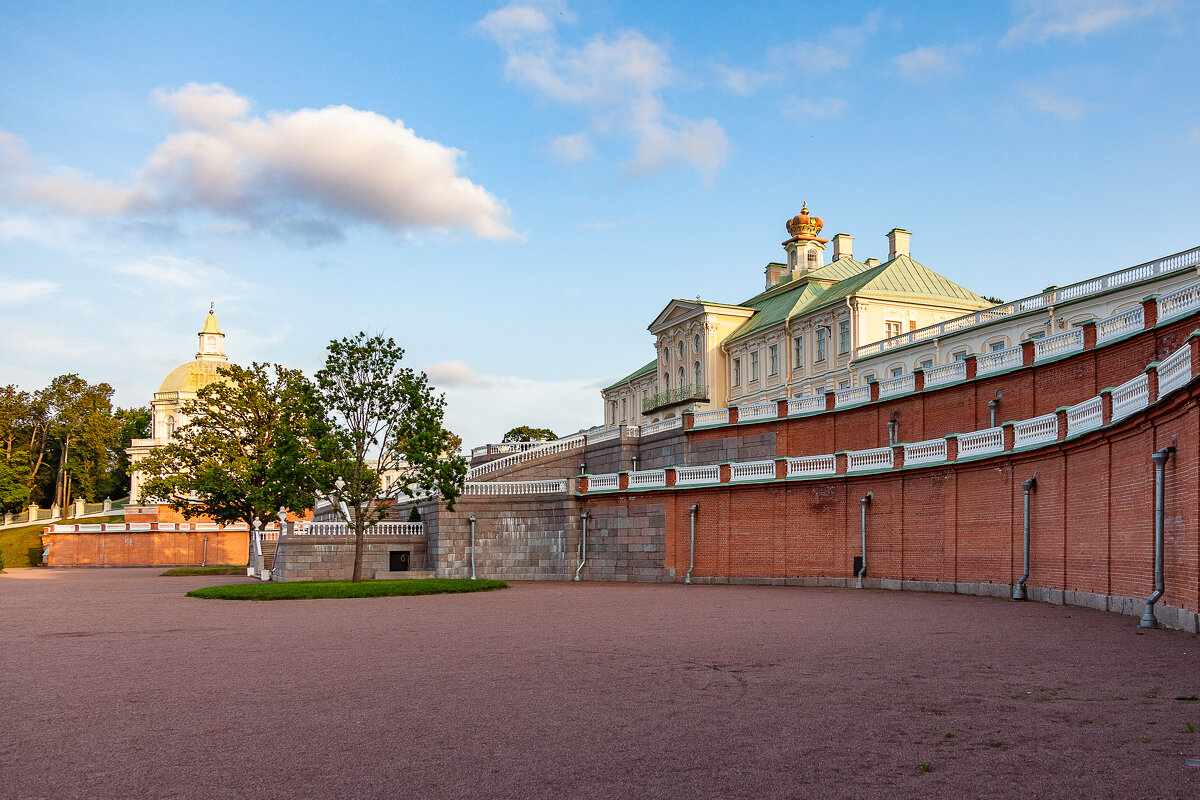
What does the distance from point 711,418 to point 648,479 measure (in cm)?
757

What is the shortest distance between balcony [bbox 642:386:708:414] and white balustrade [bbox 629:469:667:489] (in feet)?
91.3

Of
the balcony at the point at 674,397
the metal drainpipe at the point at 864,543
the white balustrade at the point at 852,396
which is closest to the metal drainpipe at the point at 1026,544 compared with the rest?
the metal drainpipe at the point at 864,543

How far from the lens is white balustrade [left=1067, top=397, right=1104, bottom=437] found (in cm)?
2676

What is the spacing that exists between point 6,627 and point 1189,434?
27151 mm

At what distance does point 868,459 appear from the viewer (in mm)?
39156

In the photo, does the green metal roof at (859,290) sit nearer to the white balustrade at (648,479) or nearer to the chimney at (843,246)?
the chimney at (843,246)

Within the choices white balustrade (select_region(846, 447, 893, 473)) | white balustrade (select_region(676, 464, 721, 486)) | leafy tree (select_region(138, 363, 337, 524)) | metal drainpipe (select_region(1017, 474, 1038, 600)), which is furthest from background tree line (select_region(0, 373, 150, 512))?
metal drainpipe (select_region(1017, 474, 1038, 600))

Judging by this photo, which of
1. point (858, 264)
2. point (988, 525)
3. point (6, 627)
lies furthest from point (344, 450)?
point (858, 264)

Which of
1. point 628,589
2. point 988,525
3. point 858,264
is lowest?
point 628,589

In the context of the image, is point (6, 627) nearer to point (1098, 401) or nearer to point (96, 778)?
point (96, 778)

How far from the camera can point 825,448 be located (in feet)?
155

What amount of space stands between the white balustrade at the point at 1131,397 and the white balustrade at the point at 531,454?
36.2 metres

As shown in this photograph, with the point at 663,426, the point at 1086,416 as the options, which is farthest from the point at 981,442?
the point at 663,426

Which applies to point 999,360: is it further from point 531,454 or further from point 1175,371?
point 531,454
